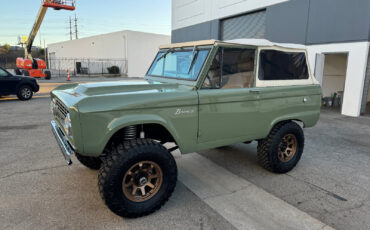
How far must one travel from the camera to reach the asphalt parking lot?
117 inches

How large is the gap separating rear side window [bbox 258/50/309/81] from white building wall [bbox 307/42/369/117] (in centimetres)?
620

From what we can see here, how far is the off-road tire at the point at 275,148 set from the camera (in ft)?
13.5

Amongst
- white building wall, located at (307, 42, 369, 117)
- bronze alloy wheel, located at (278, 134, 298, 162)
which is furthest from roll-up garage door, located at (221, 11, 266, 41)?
bronze alloy wheel, located at (278, 134, 298, 162)

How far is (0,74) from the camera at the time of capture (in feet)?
35.6

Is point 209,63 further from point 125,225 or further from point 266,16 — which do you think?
point 266,16

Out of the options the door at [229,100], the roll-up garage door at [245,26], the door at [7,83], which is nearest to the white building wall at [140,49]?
the roll-up garage door at [245,26]

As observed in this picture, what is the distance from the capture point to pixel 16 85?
11266 millimetres

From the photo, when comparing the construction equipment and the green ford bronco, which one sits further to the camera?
the construction equipment

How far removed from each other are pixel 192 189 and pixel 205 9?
16.1 metres

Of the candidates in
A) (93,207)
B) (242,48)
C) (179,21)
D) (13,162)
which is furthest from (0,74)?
(179,21)

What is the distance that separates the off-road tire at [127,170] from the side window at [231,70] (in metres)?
1.09

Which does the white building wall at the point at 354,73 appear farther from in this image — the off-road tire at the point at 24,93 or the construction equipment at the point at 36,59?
the construction equipment at the point at 36,59

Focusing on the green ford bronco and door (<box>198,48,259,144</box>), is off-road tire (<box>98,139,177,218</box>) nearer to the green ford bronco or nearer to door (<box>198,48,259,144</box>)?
the green ford bronco

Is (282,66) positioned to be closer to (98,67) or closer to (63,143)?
(63,143)
